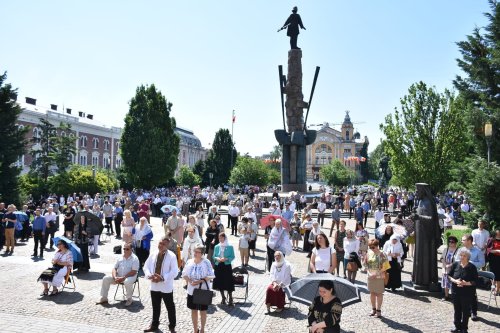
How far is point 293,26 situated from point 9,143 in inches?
896

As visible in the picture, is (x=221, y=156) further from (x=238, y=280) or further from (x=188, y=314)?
(x=188, y=314)

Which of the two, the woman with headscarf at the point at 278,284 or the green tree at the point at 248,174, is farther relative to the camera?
the green tree at the point at 248,174

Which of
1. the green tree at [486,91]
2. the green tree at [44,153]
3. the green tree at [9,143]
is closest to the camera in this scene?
the green tree at [486,91]

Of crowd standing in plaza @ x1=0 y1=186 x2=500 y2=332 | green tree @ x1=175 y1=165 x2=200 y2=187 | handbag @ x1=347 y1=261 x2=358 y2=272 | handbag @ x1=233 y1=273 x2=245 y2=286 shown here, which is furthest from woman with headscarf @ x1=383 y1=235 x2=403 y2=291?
green tree @ x1=175 y1=165 x2=200 y2=187

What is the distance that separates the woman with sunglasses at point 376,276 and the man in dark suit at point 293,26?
2922 centimetres

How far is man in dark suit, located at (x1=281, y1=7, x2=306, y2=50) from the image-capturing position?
119 feet

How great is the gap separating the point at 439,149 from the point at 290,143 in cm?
1103

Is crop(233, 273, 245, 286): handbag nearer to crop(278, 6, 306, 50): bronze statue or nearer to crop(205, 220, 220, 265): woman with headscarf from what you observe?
crop(205, 220, 220, 265): woman with headscarf

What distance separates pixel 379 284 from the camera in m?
9.16

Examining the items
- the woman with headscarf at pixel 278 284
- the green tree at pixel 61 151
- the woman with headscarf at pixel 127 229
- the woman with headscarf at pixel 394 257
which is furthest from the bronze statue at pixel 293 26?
the woman with headscarf at pixel 278 284

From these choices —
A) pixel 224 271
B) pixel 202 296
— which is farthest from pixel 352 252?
pixel 202 296

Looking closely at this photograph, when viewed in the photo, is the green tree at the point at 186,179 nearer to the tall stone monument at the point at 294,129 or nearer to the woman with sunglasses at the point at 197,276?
the tall stone monument at the point at 294,129

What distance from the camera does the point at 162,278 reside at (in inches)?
311

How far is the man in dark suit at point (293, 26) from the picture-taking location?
36375mm
